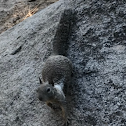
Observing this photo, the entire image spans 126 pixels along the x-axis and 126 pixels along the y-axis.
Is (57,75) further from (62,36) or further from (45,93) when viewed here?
(62,36)

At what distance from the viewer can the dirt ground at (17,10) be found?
4238 mm

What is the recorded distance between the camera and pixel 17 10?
4465 mm

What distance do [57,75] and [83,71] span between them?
30 centimetres

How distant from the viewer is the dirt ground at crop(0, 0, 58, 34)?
4.24 metres

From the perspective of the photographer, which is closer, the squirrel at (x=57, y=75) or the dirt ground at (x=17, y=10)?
the squirrel at (x=57, y=75)

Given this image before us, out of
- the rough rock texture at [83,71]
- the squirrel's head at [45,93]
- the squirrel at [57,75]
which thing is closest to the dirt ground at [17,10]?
the rough rock texture at [83,71]

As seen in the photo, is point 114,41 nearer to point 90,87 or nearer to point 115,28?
point 115,28

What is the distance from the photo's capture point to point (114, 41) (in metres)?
Answer: 1.80

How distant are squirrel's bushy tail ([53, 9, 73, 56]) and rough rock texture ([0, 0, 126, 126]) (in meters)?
0.08

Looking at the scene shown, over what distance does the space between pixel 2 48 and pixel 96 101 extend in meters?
1.84

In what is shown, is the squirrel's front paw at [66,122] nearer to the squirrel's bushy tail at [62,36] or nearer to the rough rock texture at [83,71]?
the rough rock texture at [83,71]

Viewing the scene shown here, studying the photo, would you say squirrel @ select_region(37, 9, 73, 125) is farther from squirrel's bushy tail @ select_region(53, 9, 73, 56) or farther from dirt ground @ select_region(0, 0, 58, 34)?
dirt ground @ select_region(0, 0, 58, 34)

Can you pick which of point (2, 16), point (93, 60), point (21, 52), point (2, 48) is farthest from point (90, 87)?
point (2, 16)

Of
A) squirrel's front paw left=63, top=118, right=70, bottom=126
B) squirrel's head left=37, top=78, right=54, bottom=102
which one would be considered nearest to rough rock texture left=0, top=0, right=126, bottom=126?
squirrel's front paw left=63, top=118, right=70, bottom=126
